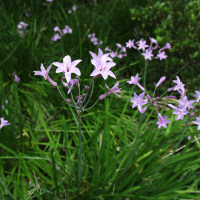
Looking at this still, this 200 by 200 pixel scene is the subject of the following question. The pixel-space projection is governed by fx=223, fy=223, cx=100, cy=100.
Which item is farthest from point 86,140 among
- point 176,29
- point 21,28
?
point 21,28

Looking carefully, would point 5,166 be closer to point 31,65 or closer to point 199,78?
point 31,65

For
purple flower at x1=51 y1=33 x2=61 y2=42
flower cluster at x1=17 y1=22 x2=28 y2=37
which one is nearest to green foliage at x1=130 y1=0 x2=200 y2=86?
purple flower at x1=51 y1=33 x2=61 y2=42

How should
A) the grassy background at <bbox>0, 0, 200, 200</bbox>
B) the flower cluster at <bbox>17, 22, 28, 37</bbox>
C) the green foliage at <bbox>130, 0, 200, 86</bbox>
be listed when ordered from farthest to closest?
1. the flower cluster at <bbox>17, 22, 28, 37</bbox>
2. the green foliage at <bbox>130, 0, 200, 86</bbox>
3. the grassy background at <bbox>0, 0, 200, 200</bbox>

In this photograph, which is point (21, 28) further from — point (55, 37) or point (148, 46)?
point (148, 46)

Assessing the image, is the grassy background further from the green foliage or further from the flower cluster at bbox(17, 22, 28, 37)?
the green foliage

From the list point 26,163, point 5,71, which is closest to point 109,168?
point 26,163

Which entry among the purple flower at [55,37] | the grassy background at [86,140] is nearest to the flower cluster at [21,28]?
the grassy background at [86,140]

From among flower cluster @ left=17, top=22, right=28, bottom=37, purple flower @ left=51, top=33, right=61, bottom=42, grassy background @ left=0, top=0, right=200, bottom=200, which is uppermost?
flower cluster @ left=17, top=22, right=28, bottom=37

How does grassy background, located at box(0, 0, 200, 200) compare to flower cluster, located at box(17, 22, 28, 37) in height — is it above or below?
below
